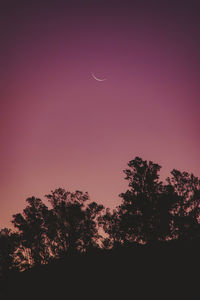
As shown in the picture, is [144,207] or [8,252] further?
[8,252]

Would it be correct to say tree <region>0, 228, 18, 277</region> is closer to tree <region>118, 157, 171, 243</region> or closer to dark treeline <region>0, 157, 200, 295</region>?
dark treeline <region>0, 157, 200, 295</region>

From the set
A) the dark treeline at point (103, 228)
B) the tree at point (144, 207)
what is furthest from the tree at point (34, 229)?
the tree at point (144, 207)

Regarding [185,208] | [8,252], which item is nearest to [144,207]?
[185,208]

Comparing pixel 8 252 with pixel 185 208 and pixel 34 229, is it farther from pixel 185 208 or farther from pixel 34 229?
pixel 185 208

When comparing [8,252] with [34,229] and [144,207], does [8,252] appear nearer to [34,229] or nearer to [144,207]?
[34,229]

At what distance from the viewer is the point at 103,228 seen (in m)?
32.9

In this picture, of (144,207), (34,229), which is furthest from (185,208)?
(34,229)

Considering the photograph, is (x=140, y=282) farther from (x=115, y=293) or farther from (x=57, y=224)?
(x=57, y=224)

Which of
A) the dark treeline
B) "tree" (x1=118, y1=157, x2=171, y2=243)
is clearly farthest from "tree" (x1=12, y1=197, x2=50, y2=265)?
"tree" (x1=118, y1=157, x2=171, y2=243)

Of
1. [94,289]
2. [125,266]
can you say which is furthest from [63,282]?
[125,266]

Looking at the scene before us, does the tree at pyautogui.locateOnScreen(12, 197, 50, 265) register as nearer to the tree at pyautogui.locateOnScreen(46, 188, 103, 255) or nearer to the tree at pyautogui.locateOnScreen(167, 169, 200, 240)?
the tree at pyautogui.locateOnScreen(46, 188, 103, 255)

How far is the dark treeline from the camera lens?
22.3m

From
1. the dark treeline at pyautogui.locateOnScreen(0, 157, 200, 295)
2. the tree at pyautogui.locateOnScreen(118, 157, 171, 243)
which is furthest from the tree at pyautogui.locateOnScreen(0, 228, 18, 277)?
the tree at pyautogui.locateOnScreen(118, 157, 171, 243)

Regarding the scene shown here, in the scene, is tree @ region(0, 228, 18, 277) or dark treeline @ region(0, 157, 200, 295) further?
tree @ region(0, 228, 18, 277)
